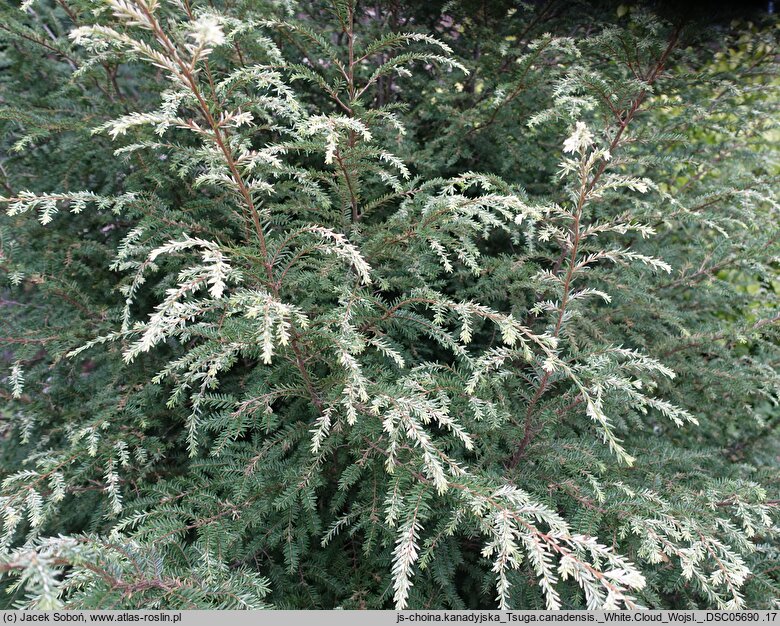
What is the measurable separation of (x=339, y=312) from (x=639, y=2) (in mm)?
1942

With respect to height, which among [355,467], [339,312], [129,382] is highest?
[339,312]

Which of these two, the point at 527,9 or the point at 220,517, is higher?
the point at 527,9

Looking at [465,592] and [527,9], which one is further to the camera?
[527,9]

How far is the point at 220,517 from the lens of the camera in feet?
4.53

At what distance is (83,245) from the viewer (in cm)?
189

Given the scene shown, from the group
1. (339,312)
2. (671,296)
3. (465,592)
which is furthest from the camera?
(671,296)

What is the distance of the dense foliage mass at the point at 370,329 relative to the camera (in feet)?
3.61

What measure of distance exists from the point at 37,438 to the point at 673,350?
261 centimetres

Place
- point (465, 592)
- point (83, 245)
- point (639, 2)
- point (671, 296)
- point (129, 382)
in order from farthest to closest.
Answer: point (671, 296) → point (639, 2) → point (83, 245) → point (129, 382) → point (465, 592)

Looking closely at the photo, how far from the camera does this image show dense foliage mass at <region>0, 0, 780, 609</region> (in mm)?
1102

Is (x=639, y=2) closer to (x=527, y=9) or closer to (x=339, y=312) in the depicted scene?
(x=527, y=9)

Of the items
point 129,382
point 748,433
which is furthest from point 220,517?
point 748,433

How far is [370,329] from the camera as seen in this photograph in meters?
1.50

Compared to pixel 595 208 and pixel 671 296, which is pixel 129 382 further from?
pixel 671 296
